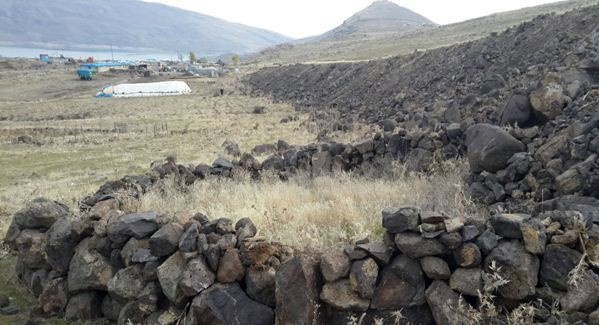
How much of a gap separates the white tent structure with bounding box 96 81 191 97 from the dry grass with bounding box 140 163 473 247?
186 ft

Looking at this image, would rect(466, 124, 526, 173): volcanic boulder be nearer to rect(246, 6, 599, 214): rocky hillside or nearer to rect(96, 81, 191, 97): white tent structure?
rect(246, 6, 599, 214): rocky hillside

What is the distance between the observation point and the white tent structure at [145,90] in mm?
63812

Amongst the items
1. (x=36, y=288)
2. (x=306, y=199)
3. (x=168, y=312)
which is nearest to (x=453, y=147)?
(x=306, y=199)

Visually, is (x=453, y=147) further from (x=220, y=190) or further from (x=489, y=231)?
(x=489, y=231)

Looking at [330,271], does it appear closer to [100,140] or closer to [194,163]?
[194,163]

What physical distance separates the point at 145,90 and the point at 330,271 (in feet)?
219

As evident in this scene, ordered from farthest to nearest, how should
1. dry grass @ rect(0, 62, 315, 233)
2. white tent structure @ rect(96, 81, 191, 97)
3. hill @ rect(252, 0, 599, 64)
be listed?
hill @ rect(252, 0, 599, 64) < white tent structure @ rect(96, 81, 191, 97) < dry grass @ rect(0, 62, 315, 233)

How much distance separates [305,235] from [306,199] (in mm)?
2491

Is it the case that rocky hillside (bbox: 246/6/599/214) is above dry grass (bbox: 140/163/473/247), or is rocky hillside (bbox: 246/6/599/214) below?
above

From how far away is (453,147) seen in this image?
37.2 feet

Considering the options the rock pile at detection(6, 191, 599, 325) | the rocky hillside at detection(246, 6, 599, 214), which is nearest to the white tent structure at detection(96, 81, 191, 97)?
the rocky hillside at detection(246, 6, 599, 214)

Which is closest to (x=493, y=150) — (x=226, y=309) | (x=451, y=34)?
(x=226, y=309)

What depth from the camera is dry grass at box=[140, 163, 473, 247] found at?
6.81 meters

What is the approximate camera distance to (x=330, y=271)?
534 centimetres
